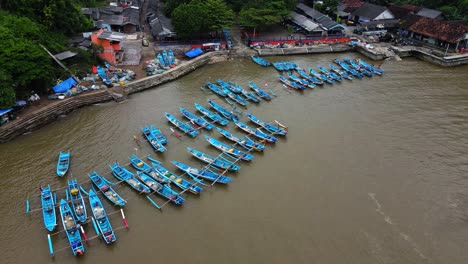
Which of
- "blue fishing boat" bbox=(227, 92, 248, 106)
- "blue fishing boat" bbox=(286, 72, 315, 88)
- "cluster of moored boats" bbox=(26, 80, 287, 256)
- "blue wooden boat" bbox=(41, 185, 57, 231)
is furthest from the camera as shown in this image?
"blue fishing boat" bbox=(286, 72, 315, 88)

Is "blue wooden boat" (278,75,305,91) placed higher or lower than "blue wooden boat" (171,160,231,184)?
higher

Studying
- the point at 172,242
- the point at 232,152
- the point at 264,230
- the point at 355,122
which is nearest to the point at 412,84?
the point at 355,122

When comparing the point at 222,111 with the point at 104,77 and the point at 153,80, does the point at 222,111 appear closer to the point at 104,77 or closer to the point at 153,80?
the point at 153,80

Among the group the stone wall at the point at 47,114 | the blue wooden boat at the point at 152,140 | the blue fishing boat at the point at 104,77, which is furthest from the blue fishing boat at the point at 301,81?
the stone wall at the point at 47,114

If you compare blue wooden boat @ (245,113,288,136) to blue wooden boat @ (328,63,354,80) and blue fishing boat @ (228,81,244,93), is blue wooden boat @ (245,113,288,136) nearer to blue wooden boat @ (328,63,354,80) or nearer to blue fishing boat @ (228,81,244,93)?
blue fishing boat @ (228,81,244,93)

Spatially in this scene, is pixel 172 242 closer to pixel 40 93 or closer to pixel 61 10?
pixel 40 93

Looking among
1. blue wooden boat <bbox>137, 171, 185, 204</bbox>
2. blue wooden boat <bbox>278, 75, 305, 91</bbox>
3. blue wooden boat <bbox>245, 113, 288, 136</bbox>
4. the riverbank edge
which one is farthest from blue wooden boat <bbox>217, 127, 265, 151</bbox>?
the riverbank edge

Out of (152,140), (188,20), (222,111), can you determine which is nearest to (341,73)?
(222,111)
